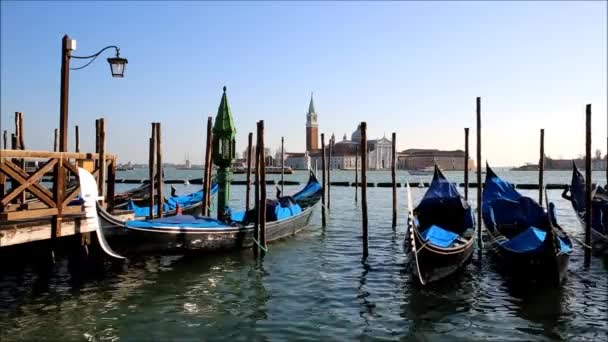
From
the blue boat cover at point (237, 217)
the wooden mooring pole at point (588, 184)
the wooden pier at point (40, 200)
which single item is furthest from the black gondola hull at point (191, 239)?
the wooden mooring pole at point (588, 184)

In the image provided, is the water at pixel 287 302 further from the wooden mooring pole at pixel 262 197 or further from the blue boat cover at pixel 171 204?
the blue boat cover at pixel 171 204

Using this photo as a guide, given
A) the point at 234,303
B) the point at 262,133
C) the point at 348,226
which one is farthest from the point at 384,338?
the point at 348,226

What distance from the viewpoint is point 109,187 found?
26.8ft

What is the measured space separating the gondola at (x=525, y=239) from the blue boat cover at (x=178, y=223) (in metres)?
5.18

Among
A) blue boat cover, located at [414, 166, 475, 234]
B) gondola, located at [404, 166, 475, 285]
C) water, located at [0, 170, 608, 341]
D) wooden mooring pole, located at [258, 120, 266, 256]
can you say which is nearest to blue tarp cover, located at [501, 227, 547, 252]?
water, located at [0, 170, 608, 341]

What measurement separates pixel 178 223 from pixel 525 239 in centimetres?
595

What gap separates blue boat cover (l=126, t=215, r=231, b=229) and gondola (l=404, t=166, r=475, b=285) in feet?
11.9

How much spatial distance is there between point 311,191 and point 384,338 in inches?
416

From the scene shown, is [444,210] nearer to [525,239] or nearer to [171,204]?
[525,239]

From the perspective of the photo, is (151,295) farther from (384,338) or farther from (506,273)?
(506,273)

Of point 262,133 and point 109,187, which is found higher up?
point 262,133

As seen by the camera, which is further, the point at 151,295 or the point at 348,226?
the point at 348,226

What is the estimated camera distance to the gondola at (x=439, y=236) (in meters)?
7.32

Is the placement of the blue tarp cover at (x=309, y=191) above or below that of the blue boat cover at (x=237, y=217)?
above
